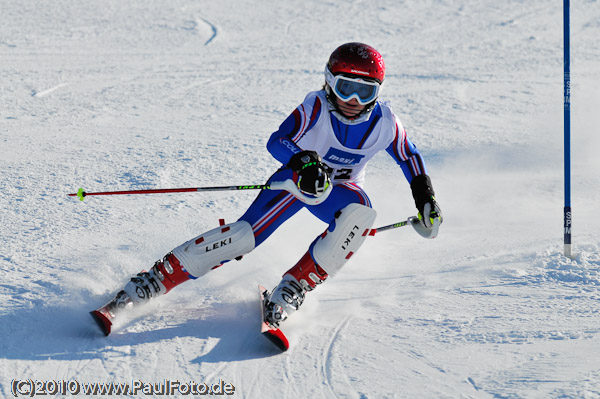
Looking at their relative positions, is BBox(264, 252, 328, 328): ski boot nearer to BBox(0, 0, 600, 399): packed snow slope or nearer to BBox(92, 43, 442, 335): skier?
BBox(92, 43, 442, 335): skier

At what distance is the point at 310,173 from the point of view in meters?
3.63

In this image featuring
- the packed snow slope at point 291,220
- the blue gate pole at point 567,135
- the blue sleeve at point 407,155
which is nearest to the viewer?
the packed snow slope at point 291,220

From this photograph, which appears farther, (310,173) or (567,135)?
(567,135)

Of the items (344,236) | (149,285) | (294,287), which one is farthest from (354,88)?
(149,285)

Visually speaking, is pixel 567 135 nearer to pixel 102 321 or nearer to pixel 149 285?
pixel 149 285

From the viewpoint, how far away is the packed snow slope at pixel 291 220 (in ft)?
11.2

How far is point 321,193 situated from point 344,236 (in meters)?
0.31

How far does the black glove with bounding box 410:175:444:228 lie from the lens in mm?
4098

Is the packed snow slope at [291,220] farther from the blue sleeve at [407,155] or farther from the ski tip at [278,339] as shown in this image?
the blue sleeve at [407,155]

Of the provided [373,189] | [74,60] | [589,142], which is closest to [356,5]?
[74,60]

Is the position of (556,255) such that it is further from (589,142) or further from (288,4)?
(288,4)

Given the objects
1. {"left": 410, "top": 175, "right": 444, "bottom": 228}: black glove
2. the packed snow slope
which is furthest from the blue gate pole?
{"left": 410, "top": 175, "right": 444, "bottom": 228}: black glove

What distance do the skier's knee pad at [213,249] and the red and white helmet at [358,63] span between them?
1.07 meters

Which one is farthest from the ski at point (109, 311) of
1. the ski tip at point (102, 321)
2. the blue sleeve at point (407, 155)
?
the blue sleeve at point (407, 155)
